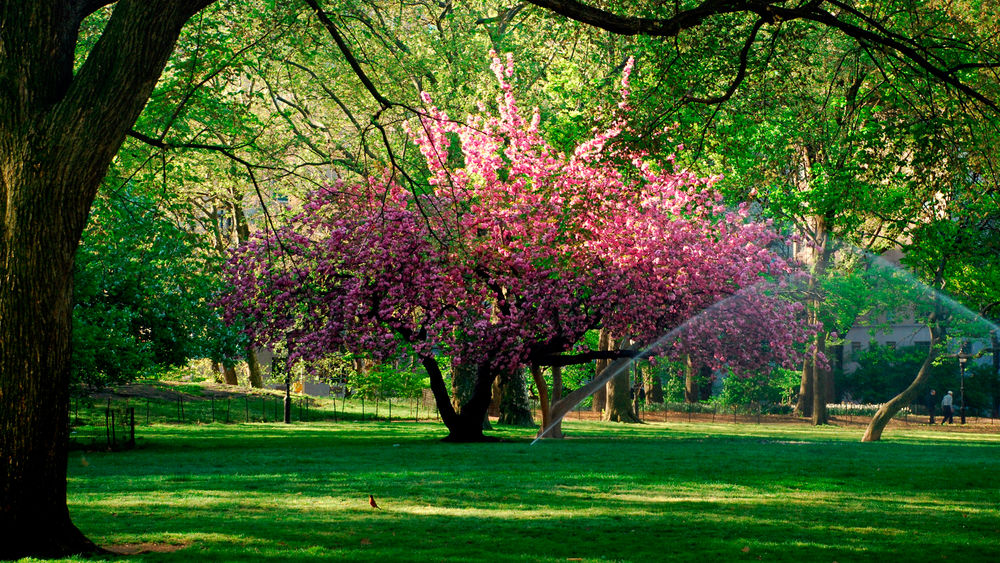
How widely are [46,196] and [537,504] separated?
24.7ft

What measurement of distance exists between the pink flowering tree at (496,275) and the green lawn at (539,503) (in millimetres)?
3378

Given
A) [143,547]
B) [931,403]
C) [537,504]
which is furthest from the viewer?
[931,403]

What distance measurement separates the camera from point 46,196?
9.38 meters

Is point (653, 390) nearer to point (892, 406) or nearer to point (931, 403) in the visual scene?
point (931, 403)

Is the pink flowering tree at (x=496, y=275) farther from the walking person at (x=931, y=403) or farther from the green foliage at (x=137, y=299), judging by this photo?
the walking person at (x=931, y=403)

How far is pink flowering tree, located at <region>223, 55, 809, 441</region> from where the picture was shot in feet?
90.7

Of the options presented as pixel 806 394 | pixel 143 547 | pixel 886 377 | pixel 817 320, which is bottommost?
pixel 806 394

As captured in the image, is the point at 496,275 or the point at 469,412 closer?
the point at 496,275

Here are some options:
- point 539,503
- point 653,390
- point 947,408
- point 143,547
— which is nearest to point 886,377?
point 947,408

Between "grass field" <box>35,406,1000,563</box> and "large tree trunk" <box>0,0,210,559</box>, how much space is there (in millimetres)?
1201

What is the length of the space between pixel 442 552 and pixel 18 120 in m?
5.43

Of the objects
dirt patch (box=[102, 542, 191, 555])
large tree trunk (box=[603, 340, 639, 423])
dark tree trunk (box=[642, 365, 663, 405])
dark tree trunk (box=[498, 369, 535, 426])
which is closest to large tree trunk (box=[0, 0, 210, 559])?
dirt patch (box=[102, 542, 191, 555])

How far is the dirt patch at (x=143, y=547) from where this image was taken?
1006 cm

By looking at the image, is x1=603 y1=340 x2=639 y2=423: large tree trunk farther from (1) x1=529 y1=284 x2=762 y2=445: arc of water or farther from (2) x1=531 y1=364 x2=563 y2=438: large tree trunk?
(2) x1=531 y1=364 x2=563 y2=438: large tree trunk
